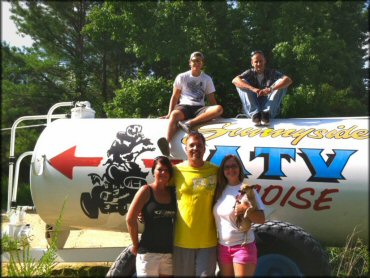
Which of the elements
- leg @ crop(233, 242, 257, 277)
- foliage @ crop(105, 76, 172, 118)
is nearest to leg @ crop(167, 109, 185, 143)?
leg @ crop(233, 242, 257, 277)

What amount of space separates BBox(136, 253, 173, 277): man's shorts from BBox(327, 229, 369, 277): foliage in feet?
6.44

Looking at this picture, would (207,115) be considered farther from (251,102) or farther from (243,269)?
(243,269)

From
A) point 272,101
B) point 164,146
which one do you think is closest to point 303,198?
point 272,101

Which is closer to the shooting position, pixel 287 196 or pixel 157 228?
pixel 157 228

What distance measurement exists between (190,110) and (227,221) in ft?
6.62

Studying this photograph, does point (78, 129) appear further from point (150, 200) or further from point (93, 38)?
point (93, 38)

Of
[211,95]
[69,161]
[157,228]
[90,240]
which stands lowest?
[90,240]

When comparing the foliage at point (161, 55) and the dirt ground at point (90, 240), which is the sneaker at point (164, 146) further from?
the dirt ground at point (90, 240)

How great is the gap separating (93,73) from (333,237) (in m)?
6.19

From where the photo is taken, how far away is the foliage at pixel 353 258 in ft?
15.1

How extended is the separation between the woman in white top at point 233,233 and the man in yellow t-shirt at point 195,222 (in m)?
0.08

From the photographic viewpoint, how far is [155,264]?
11.9ft

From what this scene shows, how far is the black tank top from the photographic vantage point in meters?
3.63

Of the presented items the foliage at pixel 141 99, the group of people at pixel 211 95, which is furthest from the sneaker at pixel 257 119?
the foliage at pixel 141 99
